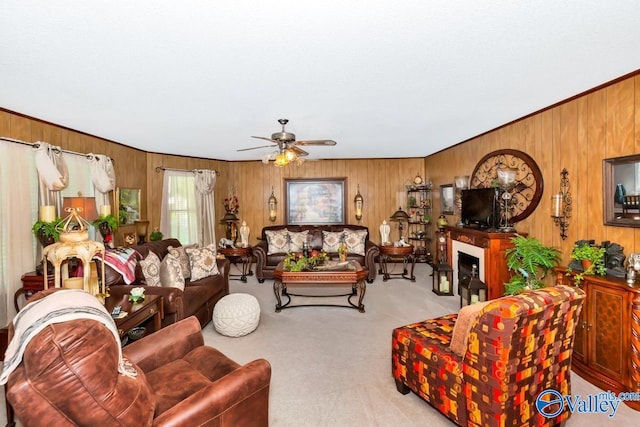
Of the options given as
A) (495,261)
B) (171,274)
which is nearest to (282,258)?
(171,274)

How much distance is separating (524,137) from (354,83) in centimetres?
259

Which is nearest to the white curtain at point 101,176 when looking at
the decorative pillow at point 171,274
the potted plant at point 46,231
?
the potted plant at point 46,231

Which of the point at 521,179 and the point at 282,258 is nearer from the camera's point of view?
the point at 521,179

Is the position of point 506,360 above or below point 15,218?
below

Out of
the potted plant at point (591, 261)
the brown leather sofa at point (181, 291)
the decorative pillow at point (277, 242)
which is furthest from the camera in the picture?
the decorative pillow at point (277, 242)

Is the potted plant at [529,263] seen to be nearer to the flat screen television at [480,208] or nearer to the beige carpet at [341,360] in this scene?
the flat screen television at [480,208]

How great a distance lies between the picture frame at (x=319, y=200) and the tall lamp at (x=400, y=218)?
48.0 inches

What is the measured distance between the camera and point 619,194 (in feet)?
8.77

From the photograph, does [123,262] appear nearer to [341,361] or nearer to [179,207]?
[341,361]

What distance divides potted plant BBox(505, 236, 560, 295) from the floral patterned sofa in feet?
4.69

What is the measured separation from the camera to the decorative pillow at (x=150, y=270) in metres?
3.51

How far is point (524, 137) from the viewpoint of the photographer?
3863mm

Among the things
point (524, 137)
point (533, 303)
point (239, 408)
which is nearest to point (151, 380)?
point (239, 408)

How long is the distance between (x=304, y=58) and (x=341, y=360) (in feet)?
8.63
